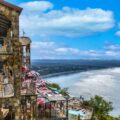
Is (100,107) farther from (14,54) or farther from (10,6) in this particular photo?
(10,6)

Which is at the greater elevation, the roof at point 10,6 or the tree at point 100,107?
the roof at point 10,6

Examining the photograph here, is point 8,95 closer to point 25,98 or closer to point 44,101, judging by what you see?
point 25,98

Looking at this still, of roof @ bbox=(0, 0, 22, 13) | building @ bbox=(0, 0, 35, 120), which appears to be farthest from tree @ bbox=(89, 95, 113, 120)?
roof @ bbox=(0, 0, 22, 13)

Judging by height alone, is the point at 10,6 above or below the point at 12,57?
above

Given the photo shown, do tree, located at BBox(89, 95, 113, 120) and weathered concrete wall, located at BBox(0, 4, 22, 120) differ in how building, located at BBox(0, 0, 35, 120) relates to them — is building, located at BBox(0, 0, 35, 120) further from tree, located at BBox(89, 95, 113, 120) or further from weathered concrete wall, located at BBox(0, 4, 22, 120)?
tree, located at BBox(89, 95, 113, 120)

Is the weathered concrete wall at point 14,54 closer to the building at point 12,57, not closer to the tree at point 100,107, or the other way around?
the building at point 12,57

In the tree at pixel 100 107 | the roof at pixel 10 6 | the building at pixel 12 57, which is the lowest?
the tree at pixel 100 107

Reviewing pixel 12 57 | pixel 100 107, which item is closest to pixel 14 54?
pixel 12 57

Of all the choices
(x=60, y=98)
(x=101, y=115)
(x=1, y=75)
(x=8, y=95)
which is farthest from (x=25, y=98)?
(x=101, y=115)

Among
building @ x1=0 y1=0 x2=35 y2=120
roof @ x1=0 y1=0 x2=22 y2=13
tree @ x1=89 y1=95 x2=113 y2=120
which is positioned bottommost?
tree @ x1=89 y1=95 x2=113 y2=120

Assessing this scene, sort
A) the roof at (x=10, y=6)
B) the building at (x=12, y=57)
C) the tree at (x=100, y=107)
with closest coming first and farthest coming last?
the roof at (x=10, y=6) < the building at (x=12, y=57) < the tree at (x=100, y=107)

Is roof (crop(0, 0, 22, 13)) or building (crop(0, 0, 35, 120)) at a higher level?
roof (crop(0, 0, 22, 13))

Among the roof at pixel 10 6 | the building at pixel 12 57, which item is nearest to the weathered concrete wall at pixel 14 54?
the building at pixel 12 57
